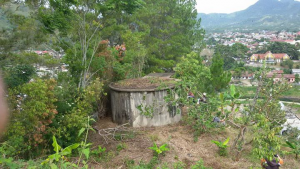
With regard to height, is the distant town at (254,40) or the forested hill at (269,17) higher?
the forested hill at (269,17)

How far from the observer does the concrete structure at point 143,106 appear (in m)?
6.89

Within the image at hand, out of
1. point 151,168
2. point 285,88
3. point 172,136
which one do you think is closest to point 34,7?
point 172,136

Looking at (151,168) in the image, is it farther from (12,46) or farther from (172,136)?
(12,46)

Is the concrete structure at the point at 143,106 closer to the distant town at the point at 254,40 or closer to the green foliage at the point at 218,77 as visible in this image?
the green foliage at the point at 218,77

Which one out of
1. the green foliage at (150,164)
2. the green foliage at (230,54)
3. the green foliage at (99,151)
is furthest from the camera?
the green foliage at (230,54)

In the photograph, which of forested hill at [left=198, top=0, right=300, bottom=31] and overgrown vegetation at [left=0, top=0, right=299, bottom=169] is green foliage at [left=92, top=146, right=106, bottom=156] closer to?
overgrown vegetation at [left=0, top=0, right=299, bottom=169]

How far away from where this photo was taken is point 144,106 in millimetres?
6945

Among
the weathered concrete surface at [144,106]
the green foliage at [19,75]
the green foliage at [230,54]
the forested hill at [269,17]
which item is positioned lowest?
the green foliage at [230,54]

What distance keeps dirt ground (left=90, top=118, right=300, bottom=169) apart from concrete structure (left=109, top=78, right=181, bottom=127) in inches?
10.7

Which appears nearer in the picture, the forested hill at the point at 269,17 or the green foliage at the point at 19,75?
the green foliage at the point at 19,75

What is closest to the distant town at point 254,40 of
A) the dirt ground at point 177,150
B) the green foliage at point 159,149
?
the dirt ground at point 177,150

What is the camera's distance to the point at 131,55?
851 centimetres

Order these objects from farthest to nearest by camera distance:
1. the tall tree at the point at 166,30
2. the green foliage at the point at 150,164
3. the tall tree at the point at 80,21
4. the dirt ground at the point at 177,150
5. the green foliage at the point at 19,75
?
the tall tree at the point at 166,30 < the green foliage at the point at 19,75 < the tall tree at the point at 80,21 < the dirt ground at the point at 177,150 < the green foliage at the point at 150,164

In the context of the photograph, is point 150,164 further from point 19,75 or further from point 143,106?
point 19,75
